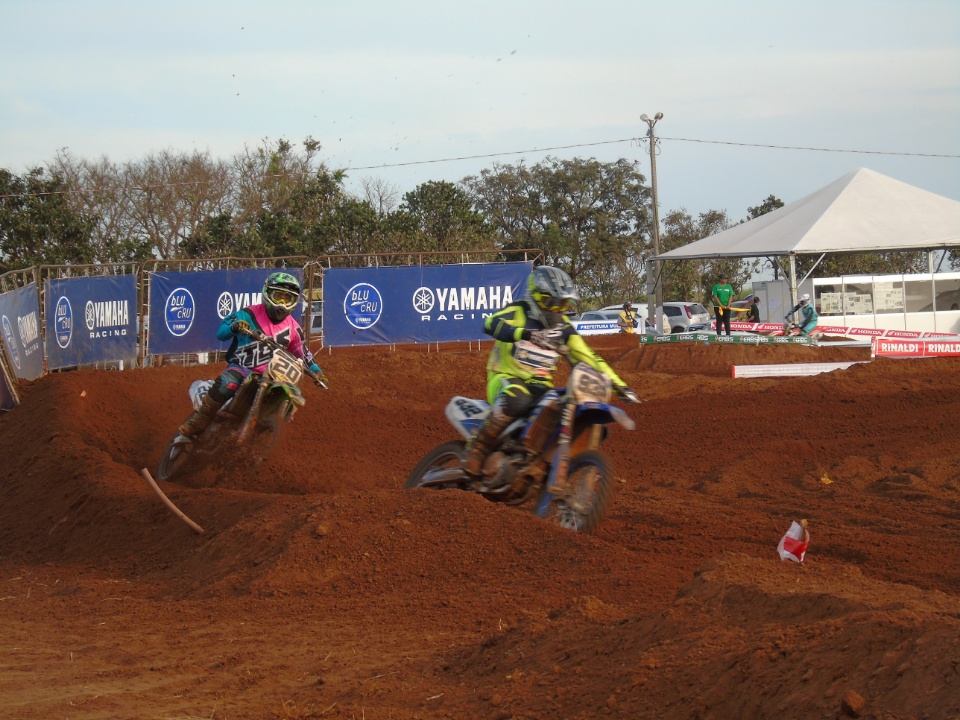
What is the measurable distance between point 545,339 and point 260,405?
11.6 ft

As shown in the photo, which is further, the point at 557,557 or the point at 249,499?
the point at 249,499

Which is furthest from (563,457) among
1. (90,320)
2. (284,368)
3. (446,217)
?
(446,217)

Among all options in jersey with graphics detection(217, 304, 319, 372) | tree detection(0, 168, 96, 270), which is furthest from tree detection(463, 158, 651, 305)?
jersey with graphics detection(217, 304, 319, 372)

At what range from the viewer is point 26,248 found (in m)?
36.1

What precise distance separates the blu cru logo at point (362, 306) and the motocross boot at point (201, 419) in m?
9.99

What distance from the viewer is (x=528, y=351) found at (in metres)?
7.55

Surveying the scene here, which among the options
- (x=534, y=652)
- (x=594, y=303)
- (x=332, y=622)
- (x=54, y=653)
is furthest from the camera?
(x=594, y=303)

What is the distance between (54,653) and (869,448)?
31.9 feet

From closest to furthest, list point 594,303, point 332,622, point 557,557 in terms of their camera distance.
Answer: point 332,622 < point 557,557 < point 594,303

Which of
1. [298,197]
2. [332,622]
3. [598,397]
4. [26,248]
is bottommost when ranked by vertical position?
[332,622]

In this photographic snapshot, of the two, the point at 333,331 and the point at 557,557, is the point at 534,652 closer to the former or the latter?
the point at 557,557

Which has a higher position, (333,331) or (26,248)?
(26,248)

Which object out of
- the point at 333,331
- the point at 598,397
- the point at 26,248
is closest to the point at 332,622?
the point at 598,397

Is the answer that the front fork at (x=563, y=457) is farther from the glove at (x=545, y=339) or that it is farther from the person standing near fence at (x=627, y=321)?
the person standing near fence at (x=627, y=321)
